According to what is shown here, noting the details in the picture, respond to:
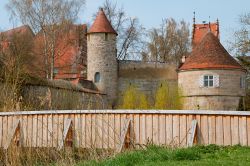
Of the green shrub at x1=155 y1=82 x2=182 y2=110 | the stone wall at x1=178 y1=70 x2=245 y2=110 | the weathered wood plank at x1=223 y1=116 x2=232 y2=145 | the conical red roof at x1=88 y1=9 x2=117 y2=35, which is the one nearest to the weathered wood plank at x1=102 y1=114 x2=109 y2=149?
the weathered wood plank at x1=223 y1=116 x2=232 y2=145

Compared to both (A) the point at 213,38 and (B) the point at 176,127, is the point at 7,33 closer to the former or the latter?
(A) the point at 213,38

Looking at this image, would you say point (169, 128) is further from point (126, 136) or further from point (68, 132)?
point (68, 132)

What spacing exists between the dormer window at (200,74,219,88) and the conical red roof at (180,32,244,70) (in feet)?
2.33

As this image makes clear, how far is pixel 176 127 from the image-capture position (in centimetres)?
1259

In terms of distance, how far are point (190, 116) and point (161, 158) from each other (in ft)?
13.4

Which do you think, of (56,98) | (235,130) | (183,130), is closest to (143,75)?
(56,98)

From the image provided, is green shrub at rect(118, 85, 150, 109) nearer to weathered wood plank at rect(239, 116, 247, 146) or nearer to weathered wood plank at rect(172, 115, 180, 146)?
weathered wood plank at rect(172, 115, 180, 146)

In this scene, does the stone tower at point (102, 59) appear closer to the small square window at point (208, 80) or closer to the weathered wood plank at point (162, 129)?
the small square window at point (208, 80)

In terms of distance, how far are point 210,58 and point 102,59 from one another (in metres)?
8.46

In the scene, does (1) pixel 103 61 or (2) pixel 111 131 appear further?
(1) pixel 103 61

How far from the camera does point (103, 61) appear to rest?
117ft

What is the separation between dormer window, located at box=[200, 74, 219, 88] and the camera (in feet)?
106

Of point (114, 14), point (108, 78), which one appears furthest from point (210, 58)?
point (114, 14)

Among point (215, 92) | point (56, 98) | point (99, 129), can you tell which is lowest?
point (99, 129)
